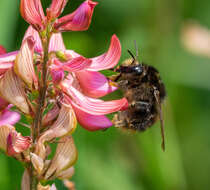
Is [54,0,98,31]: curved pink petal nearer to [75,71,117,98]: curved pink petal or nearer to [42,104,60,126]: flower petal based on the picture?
[75,71,117,98]: curved pink petal

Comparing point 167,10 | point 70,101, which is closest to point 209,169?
point 167,10

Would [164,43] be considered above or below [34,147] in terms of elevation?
below

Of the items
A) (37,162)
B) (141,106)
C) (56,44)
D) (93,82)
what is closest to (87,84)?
(93,82)

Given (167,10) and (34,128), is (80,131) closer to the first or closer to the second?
(34,128)

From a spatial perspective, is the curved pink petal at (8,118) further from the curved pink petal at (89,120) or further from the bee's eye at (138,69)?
the bee's eye at (138,69)

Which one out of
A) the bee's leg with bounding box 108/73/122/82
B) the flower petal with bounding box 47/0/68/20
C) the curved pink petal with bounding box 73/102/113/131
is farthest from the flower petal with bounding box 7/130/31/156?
the bee's leg with bounding box 108/73/122/82

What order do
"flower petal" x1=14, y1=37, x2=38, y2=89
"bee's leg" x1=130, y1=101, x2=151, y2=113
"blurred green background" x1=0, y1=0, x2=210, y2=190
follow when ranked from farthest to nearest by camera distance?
"blurred green background" x1=0, y1=0, x2=210, y2=190
"bee's leg" x1=130, y1=101, x2=151, y2=113
"flower petal" x1=14, y1=37, x2=38, y2=89

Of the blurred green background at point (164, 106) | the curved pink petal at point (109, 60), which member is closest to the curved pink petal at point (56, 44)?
the curved pink petal at point (109, 60)

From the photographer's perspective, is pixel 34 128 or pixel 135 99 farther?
pixel 135 99
